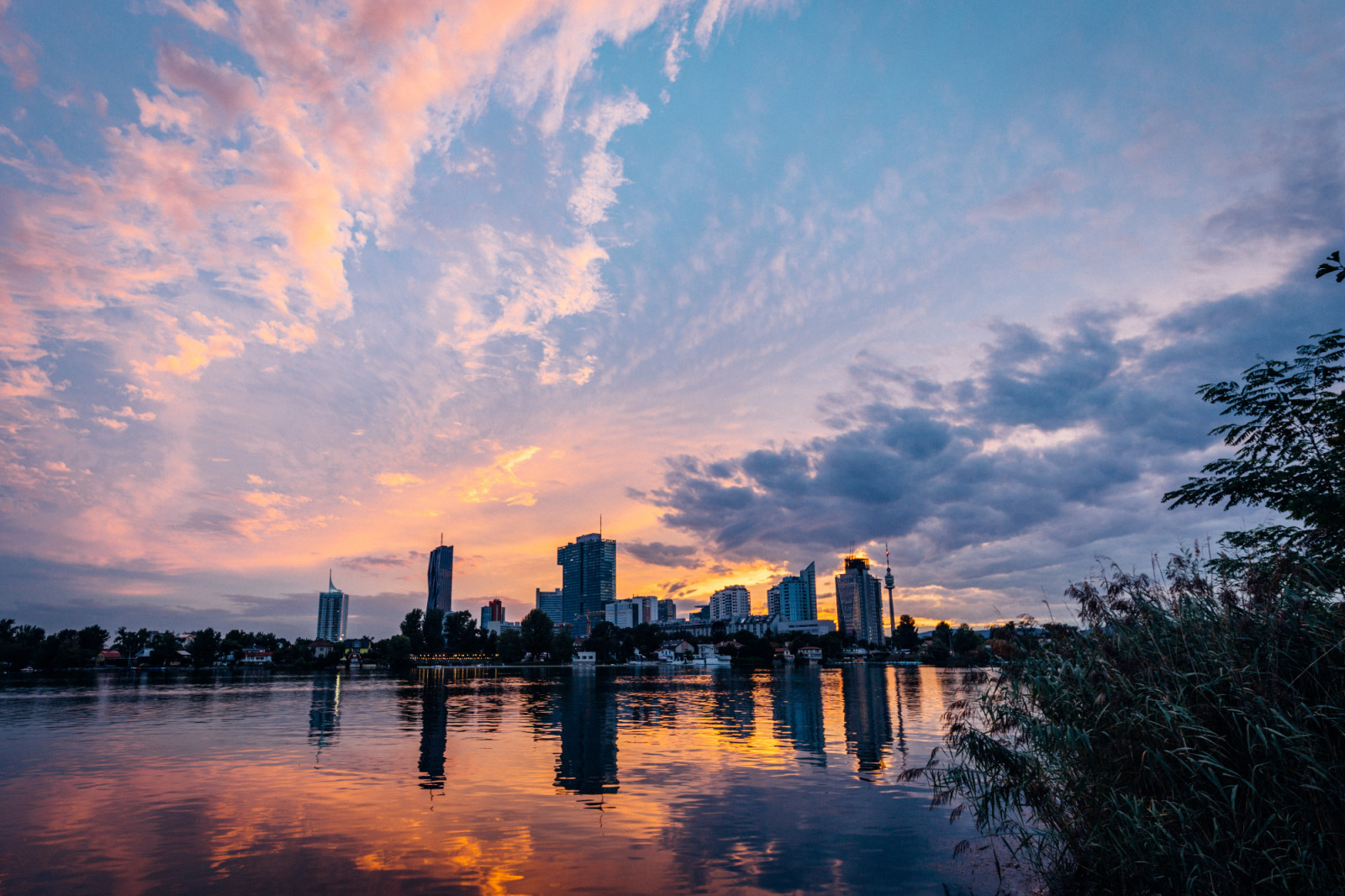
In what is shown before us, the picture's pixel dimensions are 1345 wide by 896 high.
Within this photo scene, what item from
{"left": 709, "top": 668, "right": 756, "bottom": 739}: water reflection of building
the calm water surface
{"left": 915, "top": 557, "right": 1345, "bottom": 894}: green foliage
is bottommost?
{"left": 709, "top": 668, "right": 756, "bottom": 739}: water reflection of building

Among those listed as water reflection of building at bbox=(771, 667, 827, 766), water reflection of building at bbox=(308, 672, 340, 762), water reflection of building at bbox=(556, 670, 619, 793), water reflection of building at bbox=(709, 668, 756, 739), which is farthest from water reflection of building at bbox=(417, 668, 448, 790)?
water reflection of building at bbox=(709, 668, 756, 739)

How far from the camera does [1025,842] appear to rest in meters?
20.3

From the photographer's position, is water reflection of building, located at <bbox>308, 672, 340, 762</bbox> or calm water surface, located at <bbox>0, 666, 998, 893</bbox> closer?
→ calm water surface, located at <bbox>0, 666, 998, 893</bbox>

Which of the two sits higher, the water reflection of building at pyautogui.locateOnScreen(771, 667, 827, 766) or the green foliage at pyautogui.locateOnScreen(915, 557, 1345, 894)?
the green foliage at pyautogui.locateOnScreen(915, 557, 1345, 894)

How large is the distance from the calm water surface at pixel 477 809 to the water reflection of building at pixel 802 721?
0.47 metres

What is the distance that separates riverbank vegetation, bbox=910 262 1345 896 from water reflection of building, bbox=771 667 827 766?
19.6m

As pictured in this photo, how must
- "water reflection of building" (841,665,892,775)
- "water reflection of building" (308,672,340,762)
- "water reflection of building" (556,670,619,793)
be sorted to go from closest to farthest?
"water reflection of building" (556,670,619,793)
"water reflection of building" (841,665,892,775)
"water reflection of building" (308,672,340,762)

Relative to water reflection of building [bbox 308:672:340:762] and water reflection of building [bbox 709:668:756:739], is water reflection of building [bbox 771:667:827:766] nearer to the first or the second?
water reflection of building [bbox 709:668:756:739]

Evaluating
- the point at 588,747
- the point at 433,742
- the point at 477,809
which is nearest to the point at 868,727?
the point at 588,747

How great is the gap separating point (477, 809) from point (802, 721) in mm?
38948

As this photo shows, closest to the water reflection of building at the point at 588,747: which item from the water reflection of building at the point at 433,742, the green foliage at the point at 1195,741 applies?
the water reflection of building at the point at 433,742

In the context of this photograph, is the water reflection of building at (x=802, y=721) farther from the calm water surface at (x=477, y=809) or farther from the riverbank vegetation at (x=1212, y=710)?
the riverbank vegetation at (x=1212, y=710)

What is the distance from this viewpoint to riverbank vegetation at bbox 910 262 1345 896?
12.8 m

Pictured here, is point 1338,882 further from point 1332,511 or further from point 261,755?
point 261,755
